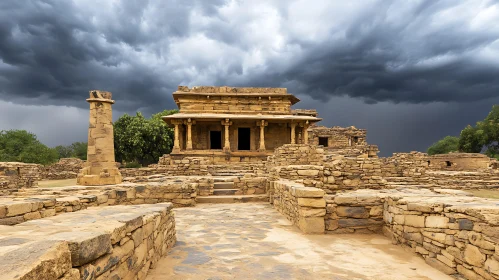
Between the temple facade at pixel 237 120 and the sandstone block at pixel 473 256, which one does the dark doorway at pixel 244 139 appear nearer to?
the temple facade at pixel 237 120

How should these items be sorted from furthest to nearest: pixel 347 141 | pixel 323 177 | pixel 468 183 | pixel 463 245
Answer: pixel 347 141 < pixel 468 183 < pixel 323 177 < pixel 463 245

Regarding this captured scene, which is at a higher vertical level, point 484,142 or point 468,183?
point 484,142

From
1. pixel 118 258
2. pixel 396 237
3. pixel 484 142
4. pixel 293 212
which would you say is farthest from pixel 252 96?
pixel 484 142

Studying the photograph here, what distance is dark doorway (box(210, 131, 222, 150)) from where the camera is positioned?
75.7 ft

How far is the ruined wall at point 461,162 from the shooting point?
24153 mm

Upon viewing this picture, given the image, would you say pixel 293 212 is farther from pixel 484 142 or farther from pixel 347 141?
pixel 484 142

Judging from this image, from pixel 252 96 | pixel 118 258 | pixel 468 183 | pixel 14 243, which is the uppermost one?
pixel 252 96

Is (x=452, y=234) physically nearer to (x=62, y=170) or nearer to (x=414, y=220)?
(x=414, y=220)

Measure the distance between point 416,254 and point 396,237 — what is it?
54cm

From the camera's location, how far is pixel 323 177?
28.4 ft

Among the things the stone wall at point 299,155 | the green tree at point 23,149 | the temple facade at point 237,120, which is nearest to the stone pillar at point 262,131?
the temple facade at point 237,120

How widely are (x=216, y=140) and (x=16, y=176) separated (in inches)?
541

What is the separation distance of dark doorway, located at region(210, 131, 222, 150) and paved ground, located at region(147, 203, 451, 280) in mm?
17389

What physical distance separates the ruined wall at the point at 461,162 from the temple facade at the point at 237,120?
15.0 meters
